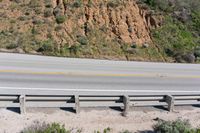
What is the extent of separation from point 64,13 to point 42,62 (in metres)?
8.59

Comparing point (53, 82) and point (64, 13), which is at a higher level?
point (64, 13)

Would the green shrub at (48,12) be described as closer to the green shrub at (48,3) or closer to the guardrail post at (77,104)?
the green shrub at (48,3)

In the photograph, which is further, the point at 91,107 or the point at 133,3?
the point at 133,3

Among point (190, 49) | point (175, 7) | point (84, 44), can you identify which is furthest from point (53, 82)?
point (175, 7)

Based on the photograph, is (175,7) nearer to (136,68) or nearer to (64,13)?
(64,13)

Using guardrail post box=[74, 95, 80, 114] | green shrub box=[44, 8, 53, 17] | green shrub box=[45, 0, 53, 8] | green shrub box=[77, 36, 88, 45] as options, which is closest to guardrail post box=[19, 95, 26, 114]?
guardrail post box=[74, 95, 80, 114]

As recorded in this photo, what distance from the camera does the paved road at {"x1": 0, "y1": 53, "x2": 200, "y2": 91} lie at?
16656mm

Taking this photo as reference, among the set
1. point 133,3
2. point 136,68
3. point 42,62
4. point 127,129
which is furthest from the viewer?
point 133,3

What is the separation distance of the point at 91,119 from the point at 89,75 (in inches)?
227

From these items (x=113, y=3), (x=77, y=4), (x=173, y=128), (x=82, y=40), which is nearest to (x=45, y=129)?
(x=173, y=128)

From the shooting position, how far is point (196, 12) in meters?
33.9

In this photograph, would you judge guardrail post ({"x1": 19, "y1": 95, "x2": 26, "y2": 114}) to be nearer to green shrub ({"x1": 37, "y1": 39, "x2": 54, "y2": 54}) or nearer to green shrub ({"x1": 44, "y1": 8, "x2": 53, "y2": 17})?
green shrub ({"x1": 37, "y1": 39, "x2": 54, "y2": 54})

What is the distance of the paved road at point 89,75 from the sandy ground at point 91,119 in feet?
8.19

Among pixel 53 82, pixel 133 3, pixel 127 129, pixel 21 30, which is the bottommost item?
pixel 127 129
